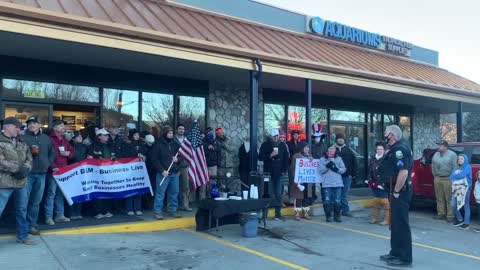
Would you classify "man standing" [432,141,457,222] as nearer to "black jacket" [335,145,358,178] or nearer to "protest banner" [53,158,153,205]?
"black jacket" [335,145,358,178]

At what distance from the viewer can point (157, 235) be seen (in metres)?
7.87

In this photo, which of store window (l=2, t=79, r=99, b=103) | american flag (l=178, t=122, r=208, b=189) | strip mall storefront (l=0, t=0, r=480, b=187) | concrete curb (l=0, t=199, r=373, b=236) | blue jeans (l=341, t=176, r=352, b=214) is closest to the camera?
concrete curb (l=0, t=199, r=373, b=236)

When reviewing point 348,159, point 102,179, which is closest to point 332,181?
point 348,159

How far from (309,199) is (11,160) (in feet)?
20.6

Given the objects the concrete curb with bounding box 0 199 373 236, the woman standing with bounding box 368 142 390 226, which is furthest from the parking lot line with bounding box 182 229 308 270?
the woman standing with bounding box 368 142 390 226

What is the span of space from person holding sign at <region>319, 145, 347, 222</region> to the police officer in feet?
9.89

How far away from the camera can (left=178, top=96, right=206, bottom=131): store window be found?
11.6m

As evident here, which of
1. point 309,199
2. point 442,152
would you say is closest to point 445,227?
point 442,152

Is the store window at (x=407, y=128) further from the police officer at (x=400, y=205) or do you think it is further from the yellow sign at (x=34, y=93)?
the yellow sign at (x=34, y=93)

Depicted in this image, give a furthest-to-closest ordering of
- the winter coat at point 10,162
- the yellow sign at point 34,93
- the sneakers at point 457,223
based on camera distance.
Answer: the sneakers at point 457,223 → the yellow sign at point 34,93 → the winter coat at point 10,162

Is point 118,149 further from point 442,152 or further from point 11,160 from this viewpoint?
point 442,152

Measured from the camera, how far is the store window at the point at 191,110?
11602mm

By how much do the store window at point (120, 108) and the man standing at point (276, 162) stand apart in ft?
11.1

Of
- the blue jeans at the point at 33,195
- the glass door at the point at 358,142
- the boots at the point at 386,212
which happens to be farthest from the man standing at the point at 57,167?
the glass door at the point at 358,142
